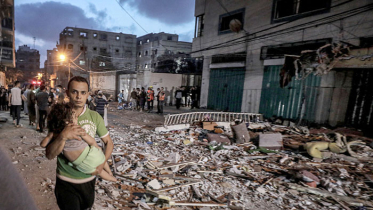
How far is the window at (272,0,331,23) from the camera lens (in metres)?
9.63

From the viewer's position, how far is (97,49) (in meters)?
Result: 48.2

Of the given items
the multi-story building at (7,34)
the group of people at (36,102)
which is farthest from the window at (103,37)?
the group of people at (36,102)

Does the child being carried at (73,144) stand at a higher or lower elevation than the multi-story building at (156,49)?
lower

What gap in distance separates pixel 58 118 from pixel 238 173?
14.2 feet

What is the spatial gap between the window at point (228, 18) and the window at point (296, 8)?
2421 mm

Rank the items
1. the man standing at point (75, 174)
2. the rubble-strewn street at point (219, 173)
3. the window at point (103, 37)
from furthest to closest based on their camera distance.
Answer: the window at point (103, 37), the rubble-strewn street at point (219, 173), the man standing at point (75, 174)

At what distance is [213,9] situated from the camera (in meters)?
15.2

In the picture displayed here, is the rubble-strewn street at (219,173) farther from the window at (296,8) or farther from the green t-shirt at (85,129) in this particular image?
the window at (296,8)

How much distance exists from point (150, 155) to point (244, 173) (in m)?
2.69

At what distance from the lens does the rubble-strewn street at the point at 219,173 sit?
361 centimetres

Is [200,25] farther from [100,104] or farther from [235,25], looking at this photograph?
[100,104]

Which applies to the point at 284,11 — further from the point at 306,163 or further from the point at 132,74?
the point at 132,74

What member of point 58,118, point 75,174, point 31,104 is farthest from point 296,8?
point 31,104

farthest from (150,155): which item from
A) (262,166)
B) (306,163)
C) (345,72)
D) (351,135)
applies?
(345,72)
